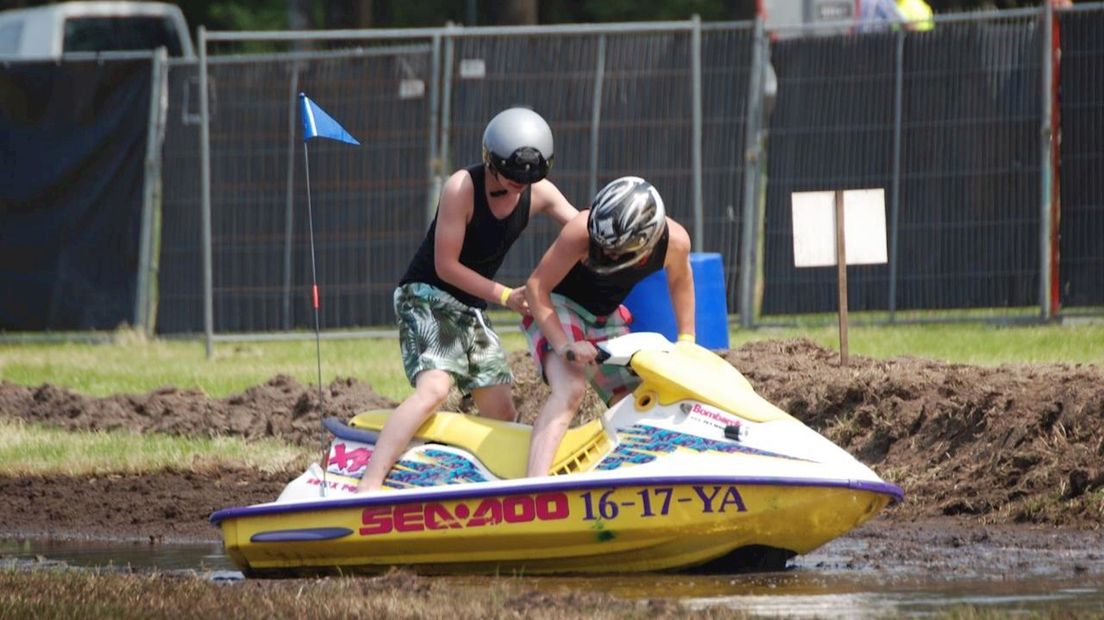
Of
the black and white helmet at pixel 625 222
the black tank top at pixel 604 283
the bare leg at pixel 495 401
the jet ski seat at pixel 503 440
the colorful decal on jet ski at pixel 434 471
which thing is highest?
the black and white helmet at pixel 625 222

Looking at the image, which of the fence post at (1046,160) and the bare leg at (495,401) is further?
the fence post at (1046,160)

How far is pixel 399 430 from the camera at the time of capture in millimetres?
8281

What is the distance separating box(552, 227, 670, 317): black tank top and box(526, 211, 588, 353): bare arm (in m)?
0.13

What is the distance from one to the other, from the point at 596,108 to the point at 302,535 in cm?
961

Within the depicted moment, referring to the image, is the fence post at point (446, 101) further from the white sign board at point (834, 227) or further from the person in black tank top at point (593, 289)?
the person in black tank top at point (593, 289)

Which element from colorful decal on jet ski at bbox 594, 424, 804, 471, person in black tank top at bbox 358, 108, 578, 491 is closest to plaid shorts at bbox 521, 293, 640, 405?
person in black tank top at bbox 358, 108, 578, 491

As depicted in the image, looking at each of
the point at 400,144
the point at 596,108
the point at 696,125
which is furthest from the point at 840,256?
the point at 400,144

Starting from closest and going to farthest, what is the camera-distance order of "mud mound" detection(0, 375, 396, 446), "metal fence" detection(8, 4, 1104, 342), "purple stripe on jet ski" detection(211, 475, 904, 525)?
"purple stripe on jet ski" detection(211, 475, 904, 525) < "mud mound" detection(0, 375, 396, 446) < "metal fence" detection(8, 4, 1104, 342)

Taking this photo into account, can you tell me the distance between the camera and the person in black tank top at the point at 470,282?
816 cm

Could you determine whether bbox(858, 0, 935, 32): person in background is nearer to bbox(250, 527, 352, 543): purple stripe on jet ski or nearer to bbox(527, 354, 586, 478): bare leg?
bbox(527, 354, 586, 478): bare leg

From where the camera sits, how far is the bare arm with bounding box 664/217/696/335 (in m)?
8.11

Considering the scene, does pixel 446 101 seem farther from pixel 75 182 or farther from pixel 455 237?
pixel 455 237

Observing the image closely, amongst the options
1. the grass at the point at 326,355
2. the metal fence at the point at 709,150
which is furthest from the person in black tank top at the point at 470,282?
the metal fence at the point at 709,150

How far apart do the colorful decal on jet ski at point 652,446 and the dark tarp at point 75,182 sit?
11.7 m
